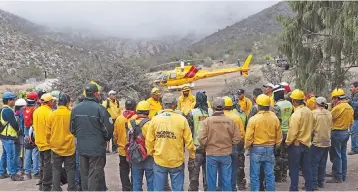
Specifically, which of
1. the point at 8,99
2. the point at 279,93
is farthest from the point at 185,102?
the point at 8,99

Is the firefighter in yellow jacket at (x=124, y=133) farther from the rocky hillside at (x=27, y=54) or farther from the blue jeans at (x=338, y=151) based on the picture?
the rocky hillside at (x=27, y=54)

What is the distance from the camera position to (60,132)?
315 inches

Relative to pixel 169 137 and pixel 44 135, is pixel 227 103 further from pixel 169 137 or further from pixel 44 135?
pixel 44 135

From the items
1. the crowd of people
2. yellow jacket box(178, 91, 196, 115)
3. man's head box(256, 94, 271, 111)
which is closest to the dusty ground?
the crowd of people

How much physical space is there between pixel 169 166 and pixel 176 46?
124 metres

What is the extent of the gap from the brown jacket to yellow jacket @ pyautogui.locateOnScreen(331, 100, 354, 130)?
294cm

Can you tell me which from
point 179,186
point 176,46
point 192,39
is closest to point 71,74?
point 179,186

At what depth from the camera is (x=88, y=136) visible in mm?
7387

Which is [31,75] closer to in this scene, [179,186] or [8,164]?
[8,164]

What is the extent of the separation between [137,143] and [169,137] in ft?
2.82

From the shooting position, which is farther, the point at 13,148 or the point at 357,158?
the point at 357,158

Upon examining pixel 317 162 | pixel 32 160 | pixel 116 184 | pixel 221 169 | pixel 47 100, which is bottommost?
pixel 116 184

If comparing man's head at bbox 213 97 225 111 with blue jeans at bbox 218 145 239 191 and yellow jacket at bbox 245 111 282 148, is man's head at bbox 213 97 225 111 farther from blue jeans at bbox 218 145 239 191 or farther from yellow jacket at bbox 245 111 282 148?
blue jeans at bbox 218 145 239 191

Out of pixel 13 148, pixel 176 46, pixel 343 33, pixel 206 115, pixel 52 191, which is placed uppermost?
pixel 176 46
